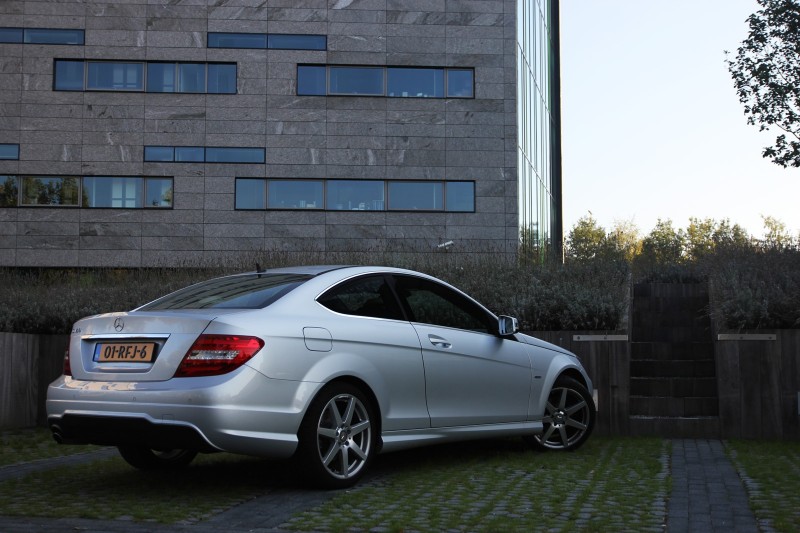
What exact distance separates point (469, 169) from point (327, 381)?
28724 millimetres

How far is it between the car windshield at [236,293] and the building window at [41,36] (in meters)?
30.3

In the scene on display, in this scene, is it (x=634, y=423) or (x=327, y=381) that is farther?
(x=634, y=423)

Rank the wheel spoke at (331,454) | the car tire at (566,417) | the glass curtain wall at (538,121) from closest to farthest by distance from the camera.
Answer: the wheel spoke at (331,454)
the car tire at (566,417)
the glass curtain wall at (538,121)

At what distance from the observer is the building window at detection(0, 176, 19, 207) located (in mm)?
33938

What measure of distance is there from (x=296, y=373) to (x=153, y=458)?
191 cm

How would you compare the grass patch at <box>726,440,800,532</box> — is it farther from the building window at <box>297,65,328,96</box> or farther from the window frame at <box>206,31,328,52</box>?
the window frame at <box>206,31,328,52</box>

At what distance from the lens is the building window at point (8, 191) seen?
33.9 m

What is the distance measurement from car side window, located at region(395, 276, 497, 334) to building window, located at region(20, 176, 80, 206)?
29.0 meters

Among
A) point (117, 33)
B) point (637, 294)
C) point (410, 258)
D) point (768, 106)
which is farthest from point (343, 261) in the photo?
point (117, 33)

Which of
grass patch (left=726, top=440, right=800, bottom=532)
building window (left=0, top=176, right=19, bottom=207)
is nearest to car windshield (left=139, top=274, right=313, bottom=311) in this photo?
grass patch (left=726, top=440, right=800, bottom=532)

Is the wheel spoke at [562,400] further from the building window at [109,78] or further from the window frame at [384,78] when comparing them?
the building window at [109,78]

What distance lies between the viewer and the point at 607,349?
1059 cm

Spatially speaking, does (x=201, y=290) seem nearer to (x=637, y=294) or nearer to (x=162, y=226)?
(x=637, y=294)

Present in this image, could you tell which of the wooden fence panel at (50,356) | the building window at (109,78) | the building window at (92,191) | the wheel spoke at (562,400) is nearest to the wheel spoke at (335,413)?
the wheel spoke at (562,400)
